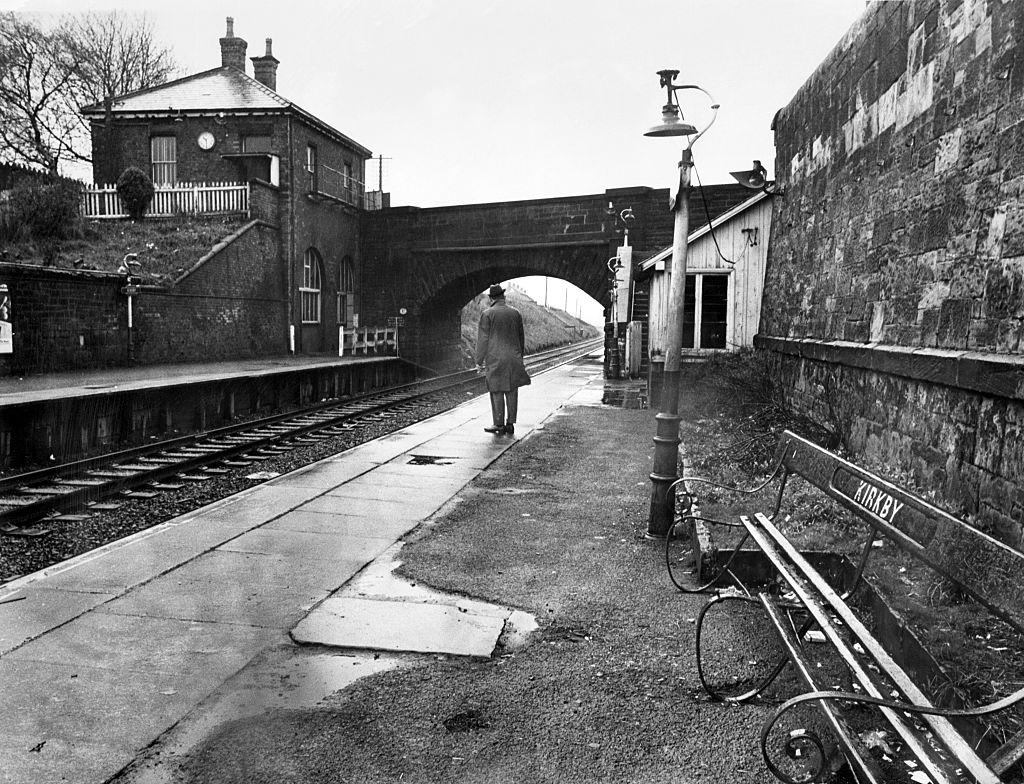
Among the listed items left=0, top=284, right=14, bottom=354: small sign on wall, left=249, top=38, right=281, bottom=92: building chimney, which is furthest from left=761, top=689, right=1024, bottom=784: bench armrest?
left=249, top=38, right=281, bottom=92: building chimney

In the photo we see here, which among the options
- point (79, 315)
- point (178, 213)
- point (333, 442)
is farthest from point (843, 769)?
point (178, 213)

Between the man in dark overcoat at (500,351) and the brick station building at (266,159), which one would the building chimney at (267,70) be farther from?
the man in dark overcoat at (500,351)

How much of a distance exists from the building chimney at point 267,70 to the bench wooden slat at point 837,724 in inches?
1331

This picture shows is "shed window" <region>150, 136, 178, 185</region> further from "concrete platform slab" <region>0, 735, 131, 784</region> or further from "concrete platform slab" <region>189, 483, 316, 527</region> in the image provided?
"concrete platform slab" <region>0, 735, 131, 784</region>

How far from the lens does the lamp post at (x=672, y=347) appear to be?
19.7ft

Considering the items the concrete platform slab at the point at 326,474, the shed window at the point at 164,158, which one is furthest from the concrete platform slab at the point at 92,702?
the shed window at the point at 164,158

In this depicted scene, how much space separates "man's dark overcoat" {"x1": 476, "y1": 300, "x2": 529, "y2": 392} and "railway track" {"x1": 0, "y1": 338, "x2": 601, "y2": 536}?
268 centimetres

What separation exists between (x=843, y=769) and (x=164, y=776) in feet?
8.00

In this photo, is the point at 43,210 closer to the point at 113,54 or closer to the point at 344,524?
the point at 344,524

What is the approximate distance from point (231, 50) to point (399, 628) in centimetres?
3213

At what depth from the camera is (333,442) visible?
37.3 feet

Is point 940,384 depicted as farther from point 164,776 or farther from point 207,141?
point 207,141

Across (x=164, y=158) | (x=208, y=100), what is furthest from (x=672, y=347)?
(x=164, y=158)

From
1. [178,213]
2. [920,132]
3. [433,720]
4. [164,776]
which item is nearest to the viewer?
[164,776]
